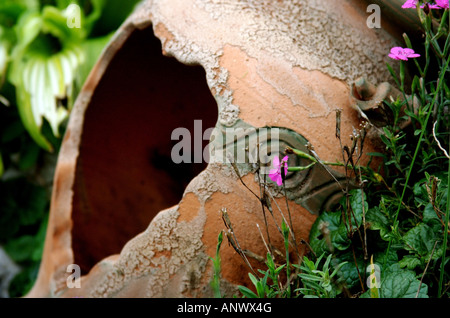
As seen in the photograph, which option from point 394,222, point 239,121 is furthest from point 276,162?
point 394,222

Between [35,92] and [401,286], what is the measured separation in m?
1.57

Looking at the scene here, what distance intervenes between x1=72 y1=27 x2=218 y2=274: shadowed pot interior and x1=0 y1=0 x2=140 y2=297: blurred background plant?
33cm

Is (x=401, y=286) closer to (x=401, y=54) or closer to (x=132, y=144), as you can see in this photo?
(x=401, y=54)

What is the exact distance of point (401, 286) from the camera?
75 cm

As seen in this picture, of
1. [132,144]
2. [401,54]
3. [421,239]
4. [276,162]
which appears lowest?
[132,144]

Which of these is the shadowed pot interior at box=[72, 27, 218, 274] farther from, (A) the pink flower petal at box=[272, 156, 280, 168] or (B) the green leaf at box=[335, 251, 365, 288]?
(B) the green leaf at box=[335, 251, 365, 288]

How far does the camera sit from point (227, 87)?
979 millimetres

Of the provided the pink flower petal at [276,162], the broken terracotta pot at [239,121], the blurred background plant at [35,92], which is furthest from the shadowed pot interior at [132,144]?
the pink flower petal at [276,162]

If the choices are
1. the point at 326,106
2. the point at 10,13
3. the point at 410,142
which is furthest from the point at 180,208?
the point at 10,13

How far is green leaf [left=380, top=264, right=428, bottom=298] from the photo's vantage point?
29.3 inches

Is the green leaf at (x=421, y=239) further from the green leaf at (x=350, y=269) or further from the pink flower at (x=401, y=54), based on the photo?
the pink flower at (x=401, y=54)
